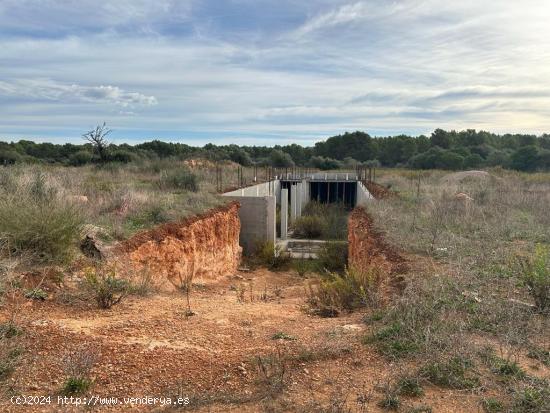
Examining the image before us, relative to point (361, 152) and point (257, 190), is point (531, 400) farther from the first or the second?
point (361, 152)

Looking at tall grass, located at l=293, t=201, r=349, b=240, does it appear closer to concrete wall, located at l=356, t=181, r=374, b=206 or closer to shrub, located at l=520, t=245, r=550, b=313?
concrete wall, located at l=356, t=181, r=374, b=206

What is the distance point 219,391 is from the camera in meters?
3.65

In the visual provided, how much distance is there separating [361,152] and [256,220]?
2614 inches

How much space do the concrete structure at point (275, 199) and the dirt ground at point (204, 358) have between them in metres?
12.0

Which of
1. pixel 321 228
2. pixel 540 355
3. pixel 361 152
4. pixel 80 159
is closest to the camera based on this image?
pixel 540 355

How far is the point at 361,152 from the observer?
267 ft

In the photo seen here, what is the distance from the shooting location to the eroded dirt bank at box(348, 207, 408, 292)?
7.12 m

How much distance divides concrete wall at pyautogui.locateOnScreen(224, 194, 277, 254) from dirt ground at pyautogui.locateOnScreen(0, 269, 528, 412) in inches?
471

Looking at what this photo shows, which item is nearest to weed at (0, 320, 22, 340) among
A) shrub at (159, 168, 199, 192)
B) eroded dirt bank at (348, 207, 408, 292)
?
eroded dirt bank at (348, 207, 408, 292)

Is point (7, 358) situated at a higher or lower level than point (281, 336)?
higher

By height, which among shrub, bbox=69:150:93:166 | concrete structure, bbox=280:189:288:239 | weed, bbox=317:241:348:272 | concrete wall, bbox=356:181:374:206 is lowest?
weed, bbox=317:241:348:272

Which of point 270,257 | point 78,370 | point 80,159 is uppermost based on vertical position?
point 80,159

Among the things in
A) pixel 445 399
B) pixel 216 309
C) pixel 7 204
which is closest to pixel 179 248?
pixel 7 204

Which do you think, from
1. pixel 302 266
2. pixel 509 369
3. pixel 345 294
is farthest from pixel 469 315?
pixel 302 266
